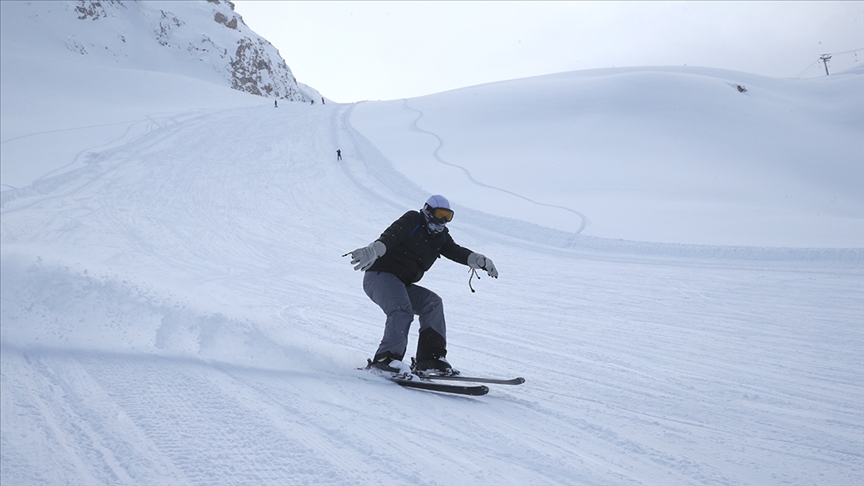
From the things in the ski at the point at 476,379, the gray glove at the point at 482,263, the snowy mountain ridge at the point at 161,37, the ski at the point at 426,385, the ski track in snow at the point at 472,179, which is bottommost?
the ski at the point at 426,385

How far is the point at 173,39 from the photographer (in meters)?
76.6

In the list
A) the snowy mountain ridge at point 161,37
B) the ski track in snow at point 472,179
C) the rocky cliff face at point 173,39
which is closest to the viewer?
the ski track in snow at point 472,179

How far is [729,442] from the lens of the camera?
12.1 ft

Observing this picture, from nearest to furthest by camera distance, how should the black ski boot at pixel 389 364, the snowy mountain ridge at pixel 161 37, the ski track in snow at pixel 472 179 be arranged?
the black ski boot at pixel 389 364 < the ski track in snow at pixel 472 179 < the snowy mountain ridge at pixel 161 37

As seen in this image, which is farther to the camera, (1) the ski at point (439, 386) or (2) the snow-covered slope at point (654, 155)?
(2) the snow-covered slope at point (654, 155)

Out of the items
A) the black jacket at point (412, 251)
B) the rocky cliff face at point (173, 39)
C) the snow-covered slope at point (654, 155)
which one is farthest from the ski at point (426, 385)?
the rocky cliff face at point (173, 39)

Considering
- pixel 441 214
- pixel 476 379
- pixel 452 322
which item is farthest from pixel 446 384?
pixel 452 322

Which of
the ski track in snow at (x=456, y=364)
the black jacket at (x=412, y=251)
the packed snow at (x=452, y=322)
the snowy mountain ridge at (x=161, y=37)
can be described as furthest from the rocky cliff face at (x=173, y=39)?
the black jacket at (x=412, y=251)

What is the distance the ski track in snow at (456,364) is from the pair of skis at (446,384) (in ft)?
0.33

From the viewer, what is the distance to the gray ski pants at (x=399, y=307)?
464 centimetres

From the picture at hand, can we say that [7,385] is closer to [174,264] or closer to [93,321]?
[93,321]

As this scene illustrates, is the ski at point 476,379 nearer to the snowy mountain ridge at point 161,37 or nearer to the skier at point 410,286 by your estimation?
the skier at point 410,286

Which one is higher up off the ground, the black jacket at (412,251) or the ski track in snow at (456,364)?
the black jacket at (412,251)

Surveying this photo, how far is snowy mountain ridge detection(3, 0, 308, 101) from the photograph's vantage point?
5944 cm
